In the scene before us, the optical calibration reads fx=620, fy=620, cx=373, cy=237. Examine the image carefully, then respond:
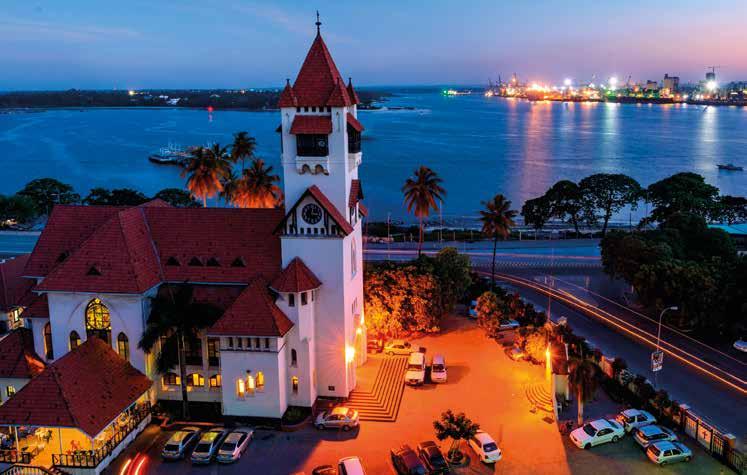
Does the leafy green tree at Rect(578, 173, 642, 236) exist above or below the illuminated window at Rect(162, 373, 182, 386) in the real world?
above

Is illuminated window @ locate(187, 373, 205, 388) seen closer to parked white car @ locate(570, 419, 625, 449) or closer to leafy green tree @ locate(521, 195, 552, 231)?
parked white car @ locate(570, 419, 625, 449)

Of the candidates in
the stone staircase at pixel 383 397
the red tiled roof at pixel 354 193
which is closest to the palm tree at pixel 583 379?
the stone staircase at pixel 383 397

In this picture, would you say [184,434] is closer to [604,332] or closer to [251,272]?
[251,272]

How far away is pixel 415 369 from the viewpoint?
137 feet

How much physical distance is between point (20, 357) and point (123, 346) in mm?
6247

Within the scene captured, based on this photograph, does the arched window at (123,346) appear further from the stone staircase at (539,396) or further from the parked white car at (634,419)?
the parked white car at (634,419)

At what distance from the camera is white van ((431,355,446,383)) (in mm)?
40969

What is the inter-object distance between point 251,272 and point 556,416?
791 inches

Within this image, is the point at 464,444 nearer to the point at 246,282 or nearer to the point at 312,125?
the point at 246,282

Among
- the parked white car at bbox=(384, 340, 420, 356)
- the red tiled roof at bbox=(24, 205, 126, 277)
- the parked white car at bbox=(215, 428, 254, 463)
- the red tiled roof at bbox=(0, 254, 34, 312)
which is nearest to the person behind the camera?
the parked white car at bbox=(215, 428, 254, 463)

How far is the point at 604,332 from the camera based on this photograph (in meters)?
51.1

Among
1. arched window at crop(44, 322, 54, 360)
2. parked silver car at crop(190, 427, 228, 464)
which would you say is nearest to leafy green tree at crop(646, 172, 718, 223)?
parked silver car at crop(190, 427, 228, 464)

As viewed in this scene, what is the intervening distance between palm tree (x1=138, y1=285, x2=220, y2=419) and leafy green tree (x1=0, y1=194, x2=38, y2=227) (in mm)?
72982

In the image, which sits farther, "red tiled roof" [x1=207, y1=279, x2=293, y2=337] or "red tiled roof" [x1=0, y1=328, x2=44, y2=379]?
"red tiled roof" [x1=0, y1=328, x2=44, y2=379]
